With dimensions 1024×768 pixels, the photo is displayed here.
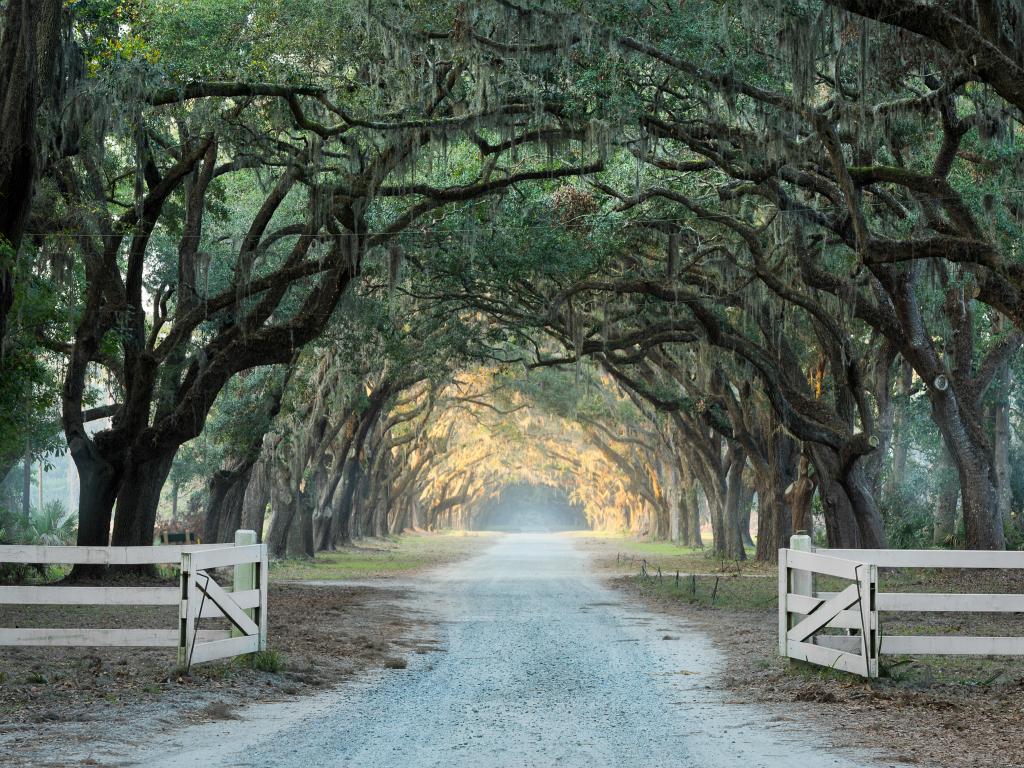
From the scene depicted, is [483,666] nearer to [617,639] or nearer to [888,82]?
[617,639]

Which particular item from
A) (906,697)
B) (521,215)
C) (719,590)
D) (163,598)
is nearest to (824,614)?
(906,697)

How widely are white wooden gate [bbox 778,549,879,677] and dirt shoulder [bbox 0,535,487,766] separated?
11.6 ft

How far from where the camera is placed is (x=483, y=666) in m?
10.9

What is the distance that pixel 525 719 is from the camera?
793 centimetres

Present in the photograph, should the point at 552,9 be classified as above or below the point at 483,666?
above

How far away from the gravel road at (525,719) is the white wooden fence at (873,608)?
954mm

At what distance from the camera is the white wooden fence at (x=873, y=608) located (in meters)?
8.78

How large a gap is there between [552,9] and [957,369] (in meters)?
9.93

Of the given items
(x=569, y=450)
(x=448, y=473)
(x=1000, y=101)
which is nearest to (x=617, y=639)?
(x=1000, y=101)

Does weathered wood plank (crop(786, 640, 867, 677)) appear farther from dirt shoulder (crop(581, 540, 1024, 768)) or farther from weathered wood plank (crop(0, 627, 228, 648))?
weathered wood plank (crop(0, 627, 228, 648))

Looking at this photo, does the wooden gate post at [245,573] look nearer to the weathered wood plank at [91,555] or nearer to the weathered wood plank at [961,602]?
the weathered wood plank at [91,555]

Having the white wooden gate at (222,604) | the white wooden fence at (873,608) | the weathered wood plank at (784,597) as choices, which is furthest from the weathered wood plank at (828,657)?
the white wooden gate at (222,604)

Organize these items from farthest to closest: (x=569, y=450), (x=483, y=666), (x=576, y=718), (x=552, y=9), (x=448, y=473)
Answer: (x=448, y=473) → (x=569, y=450) → (x=552, y=9) → (x=483, y=666) → (x=576, y=718)

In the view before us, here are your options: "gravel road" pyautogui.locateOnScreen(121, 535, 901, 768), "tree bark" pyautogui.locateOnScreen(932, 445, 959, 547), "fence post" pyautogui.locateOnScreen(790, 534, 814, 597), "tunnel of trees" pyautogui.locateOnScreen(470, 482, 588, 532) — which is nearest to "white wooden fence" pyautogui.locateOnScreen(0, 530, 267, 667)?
"gravel road" pyautogui.locateOnScreen(121, 535, 901, 768)
